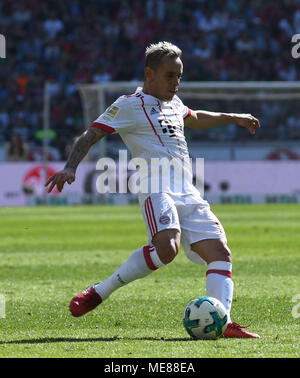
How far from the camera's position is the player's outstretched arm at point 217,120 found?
6223 mm

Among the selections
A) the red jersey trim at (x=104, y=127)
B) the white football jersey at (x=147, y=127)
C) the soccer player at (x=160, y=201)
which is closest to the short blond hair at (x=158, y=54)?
the soccer player at (x=160, y=201)

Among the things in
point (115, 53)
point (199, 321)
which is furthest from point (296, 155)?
point (199, 321)

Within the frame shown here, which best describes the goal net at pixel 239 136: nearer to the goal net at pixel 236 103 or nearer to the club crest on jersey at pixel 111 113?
the goal net at pixel 236 103

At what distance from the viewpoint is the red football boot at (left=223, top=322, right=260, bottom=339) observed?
5.12 m

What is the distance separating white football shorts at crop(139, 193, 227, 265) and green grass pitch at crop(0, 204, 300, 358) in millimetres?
649

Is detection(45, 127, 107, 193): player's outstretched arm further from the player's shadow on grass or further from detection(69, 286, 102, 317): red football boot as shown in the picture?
the player's shadow on grass

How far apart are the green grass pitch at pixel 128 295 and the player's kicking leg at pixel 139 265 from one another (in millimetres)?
196

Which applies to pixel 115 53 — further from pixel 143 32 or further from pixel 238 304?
pixel 238 304

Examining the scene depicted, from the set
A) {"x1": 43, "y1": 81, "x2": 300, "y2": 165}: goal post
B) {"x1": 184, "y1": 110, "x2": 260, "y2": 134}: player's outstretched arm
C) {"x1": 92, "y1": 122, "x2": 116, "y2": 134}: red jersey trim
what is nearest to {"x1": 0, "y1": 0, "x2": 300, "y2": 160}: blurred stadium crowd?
{"x1": 43, "y1": 81, "x2": 300, "y2": 165}: goal post

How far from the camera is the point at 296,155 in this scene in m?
23.9

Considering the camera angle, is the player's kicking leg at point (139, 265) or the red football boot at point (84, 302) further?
the red football boot at point (84, 302)

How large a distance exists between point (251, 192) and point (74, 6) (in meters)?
12.8
